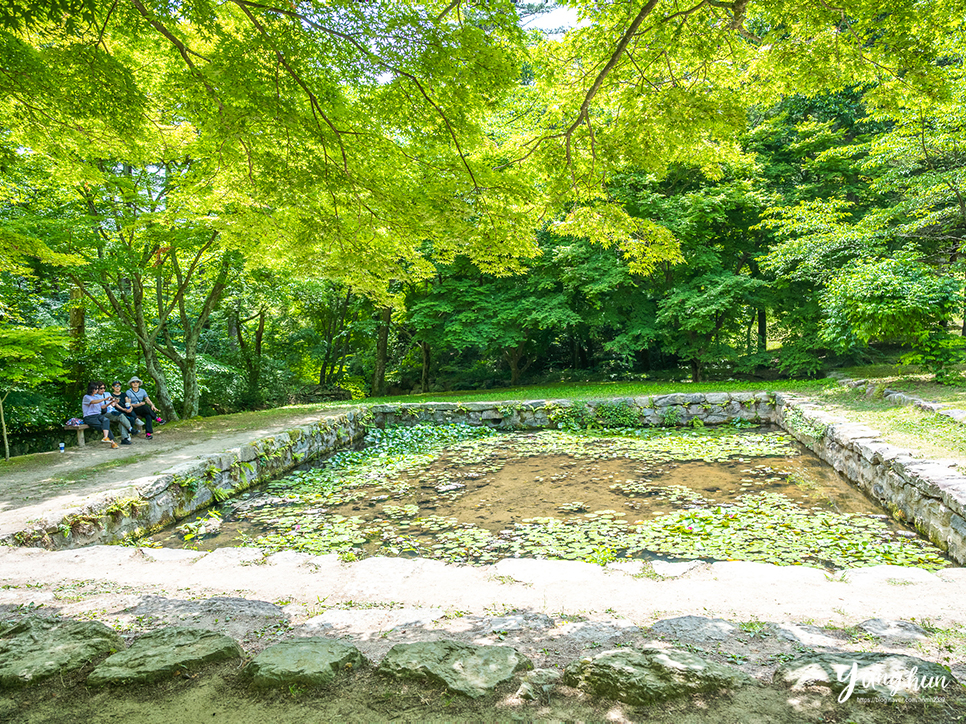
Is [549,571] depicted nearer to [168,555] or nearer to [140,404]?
[168,555]

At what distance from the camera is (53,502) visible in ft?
15.8

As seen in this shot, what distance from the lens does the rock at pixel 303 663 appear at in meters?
1.82

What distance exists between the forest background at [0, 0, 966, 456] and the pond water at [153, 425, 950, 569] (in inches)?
104

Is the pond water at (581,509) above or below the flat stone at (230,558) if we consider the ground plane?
below

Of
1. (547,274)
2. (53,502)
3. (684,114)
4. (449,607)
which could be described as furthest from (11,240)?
(547,274)

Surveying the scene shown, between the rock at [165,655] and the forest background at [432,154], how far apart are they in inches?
136

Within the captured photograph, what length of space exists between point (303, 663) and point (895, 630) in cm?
235

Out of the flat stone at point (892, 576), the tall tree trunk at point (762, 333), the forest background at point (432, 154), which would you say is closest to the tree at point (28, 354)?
the forest background at point (432, 154)

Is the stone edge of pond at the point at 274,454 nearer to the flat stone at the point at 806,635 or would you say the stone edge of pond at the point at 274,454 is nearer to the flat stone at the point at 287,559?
the flat stone at the point at 287,559

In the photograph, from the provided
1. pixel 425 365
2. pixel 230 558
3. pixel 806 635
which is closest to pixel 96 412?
pixel 230 558

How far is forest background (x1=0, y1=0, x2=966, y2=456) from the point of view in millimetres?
3707

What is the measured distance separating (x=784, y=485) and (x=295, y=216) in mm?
6168

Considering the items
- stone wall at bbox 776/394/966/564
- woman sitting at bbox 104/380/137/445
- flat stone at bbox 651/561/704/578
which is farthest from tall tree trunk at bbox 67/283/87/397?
stone wall at bbox 776/394/966/564

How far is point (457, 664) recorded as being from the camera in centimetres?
188
